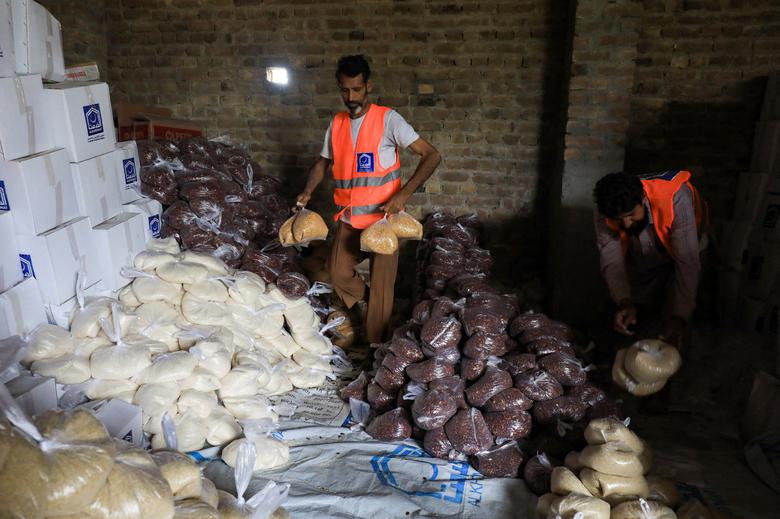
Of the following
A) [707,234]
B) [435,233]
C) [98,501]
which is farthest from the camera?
[435,233]

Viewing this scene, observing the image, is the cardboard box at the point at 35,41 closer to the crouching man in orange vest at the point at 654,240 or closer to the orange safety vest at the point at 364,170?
the orange safety vest at the point at 364,170

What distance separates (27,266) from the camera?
99.0 inches

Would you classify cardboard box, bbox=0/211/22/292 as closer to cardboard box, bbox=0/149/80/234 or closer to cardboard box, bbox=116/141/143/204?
cardboard box, bbox=0/149/80/234

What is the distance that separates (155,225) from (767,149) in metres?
4.33

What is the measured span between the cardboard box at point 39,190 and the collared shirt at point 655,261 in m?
2.84

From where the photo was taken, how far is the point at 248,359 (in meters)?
2.98

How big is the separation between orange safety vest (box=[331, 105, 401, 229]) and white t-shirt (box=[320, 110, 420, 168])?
0.09 ft

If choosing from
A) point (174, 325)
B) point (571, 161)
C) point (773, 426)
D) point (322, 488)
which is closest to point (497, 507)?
point (322, 488)

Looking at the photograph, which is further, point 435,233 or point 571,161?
point 435,233

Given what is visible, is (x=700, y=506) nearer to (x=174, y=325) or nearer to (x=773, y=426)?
(x=773, y=426)

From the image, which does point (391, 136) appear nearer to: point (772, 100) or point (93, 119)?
point (93, 119)

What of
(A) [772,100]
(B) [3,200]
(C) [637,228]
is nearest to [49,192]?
(B) [3,200]

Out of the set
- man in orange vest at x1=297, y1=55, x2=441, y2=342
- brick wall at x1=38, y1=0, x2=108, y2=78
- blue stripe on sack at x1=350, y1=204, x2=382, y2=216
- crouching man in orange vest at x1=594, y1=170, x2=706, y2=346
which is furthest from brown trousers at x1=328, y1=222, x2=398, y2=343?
brick wall at x1=38, y1=0, x2=108, y2=78

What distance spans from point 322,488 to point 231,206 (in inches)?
77.8
